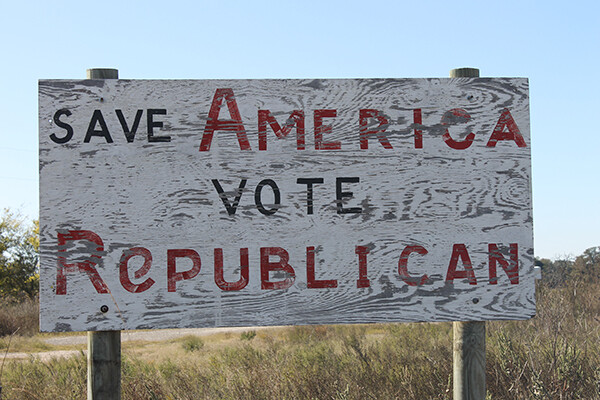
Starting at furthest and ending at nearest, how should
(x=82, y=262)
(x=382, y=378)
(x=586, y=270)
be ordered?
(x=586, y=270) < (x=382, y=378) < (x=82, y=262)

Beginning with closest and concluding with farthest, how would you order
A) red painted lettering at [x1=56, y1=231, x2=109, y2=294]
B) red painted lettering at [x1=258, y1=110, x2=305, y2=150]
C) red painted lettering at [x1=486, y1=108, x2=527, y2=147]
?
1. red painted lettering at [x1=56, y1=231, x2=109, y2=294]
2. red painted lettering at [x1=258, y1=110, x2=305, y2=150]
3. red painted lettering at [x1=486, y1=108, x2=527, y2=147]

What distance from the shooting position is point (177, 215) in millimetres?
3236

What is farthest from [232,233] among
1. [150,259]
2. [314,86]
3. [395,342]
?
[395,342]

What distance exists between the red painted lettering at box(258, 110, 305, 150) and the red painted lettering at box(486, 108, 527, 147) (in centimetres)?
107

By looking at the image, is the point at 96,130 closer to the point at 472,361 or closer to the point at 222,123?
the point at 222,123

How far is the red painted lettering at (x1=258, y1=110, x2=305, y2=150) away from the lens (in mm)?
3297

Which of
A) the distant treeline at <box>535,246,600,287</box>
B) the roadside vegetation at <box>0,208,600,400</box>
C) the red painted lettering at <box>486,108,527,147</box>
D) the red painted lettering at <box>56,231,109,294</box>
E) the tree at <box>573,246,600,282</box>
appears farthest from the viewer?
the tree at <box>573,246,600,282</box>

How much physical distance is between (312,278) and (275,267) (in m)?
0.21

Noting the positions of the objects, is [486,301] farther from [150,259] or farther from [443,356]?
[443,356]

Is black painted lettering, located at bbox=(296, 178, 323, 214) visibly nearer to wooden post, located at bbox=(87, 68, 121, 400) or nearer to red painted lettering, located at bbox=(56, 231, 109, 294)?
red painted lettering, located at bbox=(56, 231, 109, 294)

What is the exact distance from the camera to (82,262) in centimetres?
320

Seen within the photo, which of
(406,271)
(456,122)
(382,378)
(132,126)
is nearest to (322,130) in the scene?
(456,122)

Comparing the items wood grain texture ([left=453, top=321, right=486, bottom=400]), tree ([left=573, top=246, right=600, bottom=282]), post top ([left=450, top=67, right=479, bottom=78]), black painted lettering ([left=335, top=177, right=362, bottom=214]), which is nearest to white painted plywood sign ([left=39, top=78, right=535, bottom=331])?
black painted lettering ([left=335, top=177, right=362, bottom=214])

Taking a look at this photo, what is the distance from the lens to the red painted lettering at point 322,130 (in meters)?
3.31
